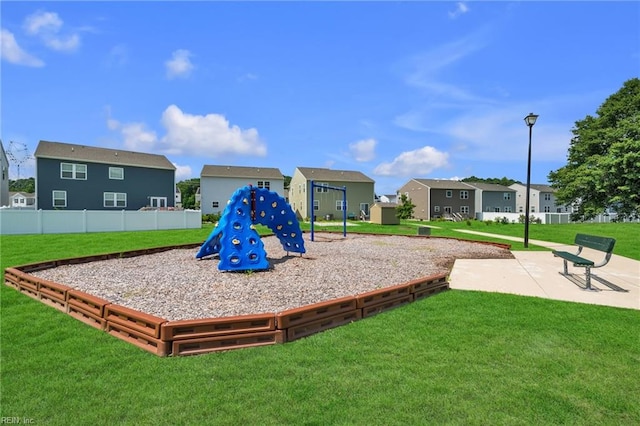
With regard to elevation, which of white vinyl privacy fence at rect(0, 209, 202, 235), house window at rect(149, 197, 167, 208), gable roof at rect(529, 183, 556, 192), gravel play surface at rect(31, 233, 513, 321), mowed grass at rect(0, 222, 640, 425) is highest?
gable roof at rect(529, 183, 556, 192)

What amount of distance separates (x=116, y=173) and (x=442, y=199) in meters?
46.1

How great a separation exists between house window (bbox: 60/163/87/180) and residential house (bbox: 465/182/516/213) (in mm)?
55961

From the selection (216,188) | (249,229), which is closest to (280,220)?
(249,229)

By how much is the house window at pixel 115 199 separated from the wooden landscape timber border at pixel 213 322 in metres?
31.3

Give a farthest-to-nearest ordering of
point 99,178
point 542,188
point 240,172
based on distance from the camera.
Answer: point 542,188 → point 240,172 → point 99,178

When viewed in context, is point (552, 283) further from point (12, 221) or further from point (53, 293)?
point (12, 221)

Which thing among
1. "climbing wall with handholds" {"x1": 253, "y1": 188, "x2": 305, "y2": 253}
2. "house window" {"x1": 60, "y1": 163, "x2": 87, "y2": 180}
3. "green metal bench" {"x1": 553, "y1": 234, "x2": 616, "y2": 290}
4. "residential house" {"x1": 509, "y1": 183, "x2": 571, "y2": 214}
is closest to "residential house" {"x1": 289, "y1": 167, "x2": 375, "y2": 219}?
"house window" {"x1": 60, "y1": 163, "x2": 87, "y2": 180}

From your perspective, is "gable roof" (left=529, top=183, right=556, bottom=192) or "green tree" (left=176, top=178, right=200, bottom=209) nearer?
"gable roof" (left=529, top=183, right=556, bottom=192)

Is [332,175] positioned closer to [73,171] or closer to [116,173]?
[116,173]

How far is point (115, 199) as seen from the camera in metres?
33.5

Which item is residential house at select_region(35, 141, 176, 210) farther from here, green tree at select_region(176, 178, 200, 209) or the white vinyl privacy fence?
green tree at select_region(176, 178, 200, 209)

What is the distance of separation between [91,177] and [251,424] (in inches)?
1448

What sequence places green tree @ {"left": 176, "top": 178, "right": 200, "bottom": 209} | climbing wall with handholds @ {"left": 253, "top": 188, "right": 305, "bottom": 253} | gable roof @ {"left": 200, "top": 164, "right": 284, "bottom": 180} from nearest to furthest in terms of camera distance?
1. climbing wall with handholds @ {"left": 253, "top": 188, "right": 305, "bottom": 253}
2. gable roof @ {"left": 200, "top": 164, "right": 284, "bottom": 180}
3. green tree @ {"left": 176, "top": 178, "right": 200, "bottom": 209}

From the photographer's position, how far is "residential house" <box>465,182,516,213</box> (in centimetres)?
5916
